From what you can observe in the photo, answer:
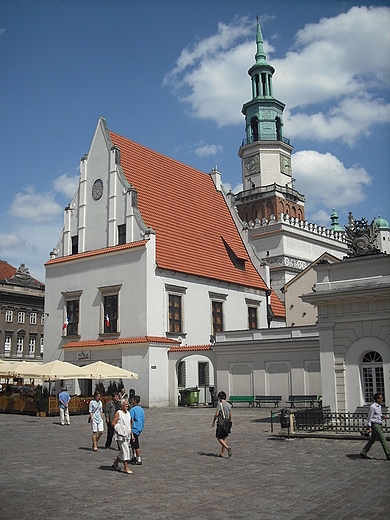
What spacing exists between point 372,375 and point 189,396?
583 inches

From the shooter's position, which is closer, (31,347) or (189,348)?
(189,348)

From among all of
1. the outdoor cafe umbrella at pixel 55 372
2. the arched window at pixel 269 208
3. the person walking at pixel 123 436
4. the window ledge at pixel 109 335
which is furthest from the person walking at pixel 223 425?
the arched window at pixel 269 208

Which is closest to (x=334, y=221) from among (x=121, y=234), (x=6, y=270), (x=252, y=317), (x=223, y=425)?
(x=6, y=270)

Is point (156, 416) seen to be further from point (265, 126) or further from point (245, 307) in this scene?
point (265, 126)

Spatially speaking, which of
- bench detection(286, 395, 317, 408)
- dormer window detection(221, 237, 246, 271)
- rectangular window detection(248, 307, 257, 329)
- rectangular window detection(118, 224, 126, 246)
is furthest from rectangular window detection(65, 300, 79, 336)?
bench detection(286, 395, 317, 408)

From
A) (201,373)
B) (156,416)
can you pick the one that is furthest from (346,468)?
(201,373)

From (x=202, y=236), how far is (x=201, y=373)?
9.74 metres

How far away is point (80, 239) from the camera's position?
3822 centimetres

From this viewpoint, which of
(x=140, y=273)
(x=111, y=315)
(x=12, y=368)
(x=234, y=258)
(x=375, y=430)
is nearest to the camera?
(x=375, y=430)

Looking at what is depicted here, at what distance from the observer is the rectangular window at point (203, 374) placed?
35844 millimetres

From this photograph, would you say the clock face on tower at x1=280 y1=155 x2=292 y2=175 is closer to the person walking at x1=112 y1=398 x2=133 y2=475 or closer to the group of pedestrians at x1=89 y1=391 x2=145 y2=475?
the group of pedestrians at x1=89 y1=391 x2=145 y2=475

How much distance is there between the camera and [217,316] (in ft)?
126

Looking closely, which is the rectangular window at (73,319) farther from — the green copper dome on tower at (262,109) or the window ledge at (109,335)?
the green copper dome on tower at (262,109)

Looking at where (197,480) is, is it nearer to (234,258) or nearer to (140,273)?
(140,273)
